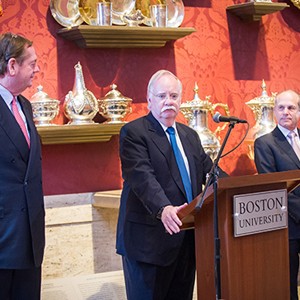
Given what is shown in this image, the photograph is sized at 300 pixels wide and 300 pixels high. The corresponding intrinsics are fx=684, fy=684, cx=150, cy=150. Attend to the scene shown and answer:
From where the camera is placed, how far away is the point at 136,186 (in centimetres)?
277

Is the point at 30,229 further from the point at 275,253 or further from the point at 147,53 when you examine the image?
the point at 147,53

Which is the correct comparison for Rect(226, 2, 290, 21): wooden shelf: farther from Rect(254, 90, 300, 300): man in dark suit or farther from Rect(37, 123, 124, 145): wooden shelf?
Rect(37, 123, 124, 145): wooden shelf

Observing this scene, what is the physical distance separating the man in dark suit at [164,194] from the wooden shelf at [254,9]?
1512 millimetres

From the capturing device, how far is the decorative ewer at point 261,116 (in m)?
4.21

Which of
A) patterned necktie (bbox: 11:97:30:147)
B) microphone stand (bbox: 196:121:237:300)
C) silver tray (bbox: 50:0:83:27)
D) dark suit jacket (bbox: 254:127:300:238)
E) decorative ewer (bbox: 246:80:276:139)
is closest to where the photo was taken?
microphone stand (bbox: 196:121:237:300)

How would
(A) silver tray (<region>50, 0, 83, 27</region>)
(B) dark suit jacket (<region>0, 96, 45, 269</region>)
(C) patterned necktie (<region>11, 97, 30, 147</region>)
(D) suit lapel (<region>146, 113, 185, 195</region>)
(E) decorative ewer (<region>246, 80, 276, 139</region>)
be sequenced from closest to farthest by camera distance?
(B) dark suit jacket (<region>0, 96, 45, 269</region>) < (C) patterned necktie (<region>11, 97, 30, 147</region>) < (D) suit lapel (<region>146, 113, 185, 195</region>) < (A) silver tray (<region>50, 0, 83, 27</region>) < (E) decorative ewer (<region>246, 80, 276, 139</region>)

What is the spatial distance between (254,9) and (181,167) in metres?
1.72

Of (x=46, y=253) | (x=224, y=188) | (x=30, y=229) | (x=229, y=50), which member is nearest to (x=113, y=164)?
(x=46, y=253)

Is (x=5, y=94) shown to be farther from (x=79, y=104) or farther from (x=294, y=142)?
(x=294, y=142)

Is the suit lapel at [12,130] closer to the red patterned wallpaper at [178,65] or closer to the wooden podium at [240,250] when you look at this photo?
the wooden podium at [240,250]

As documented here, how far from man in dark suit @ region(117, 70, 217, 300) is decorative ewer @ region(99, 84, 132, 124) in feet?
2.81

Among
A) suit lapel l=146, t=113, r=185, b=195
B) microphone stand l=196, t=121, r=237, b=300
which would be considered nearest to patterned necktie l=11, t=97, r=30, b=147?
suit lapel l=146, t=113, r=185, b=195

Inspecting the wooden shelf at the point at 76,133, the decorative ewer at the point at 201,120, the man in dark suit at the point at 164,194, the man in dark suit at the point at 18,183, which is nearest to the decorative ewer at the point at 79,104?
the wooden shelf at the point at 76,133

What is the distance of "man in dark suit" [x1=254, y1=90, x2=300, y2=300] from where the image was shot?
11.2 feet
